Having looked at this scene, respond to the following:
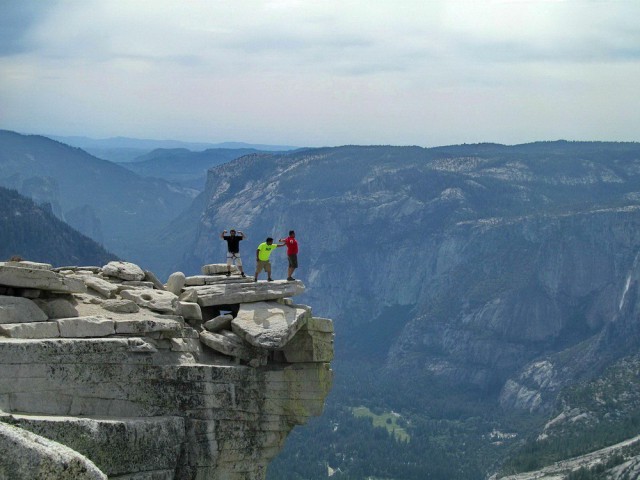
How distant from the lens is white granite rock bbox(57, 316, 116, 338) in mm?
41188

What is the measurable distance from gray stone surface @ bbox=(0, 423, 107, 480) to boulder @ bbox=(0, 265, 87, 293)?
14848 millimetres

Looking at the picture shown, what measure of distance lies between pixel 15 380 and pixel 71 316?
199 inches

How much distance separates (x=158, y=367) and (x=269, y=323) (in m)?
6.54

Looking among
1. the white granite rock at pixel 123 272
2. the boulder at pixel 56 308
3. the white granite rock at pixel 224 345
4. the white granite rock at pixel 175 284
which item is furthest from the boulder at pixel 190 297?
the boulder at pixel 56 308

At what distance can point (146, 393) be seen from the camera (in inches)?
1655

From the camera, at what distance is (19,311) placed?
4112cm

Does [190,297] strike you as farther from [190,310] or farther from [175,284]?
[175,284]

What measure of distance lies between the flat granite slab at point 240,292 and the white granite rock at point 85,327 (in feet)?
24.2

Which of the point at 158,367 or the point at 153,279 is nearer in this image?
the point at 158,367

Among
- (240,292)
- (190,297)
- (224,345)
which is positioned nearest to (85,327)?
(224,345)

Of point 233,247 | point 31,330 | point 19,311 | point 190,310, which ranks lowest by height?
point 190,310

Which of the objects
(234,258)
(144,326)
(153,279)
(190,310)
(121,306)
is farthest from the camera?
(234,258)

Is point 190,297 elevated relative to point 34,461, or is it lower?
elevated

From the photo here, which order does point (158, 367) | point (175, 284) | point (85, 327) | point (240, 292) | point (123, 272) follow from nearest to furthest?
point (85, 327)
point (158, 367)
point (240, 292)
point (123, 272)
point (175, 284)
